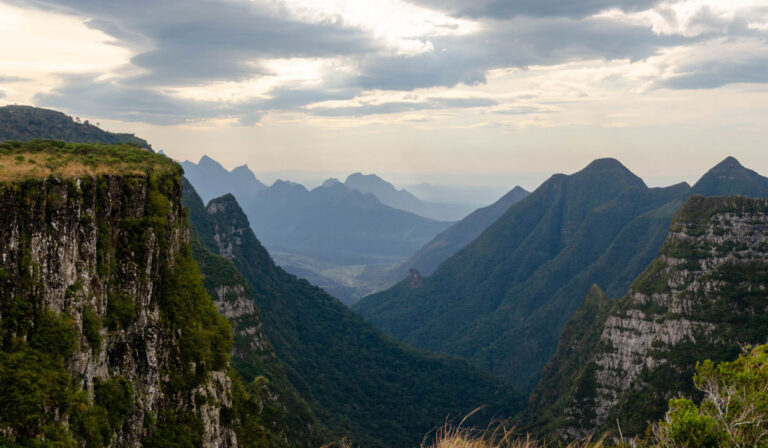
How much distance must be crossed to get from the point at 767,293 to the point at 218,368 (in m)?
122

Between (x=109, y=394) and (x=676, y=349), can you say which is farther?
(x=676, y=349)

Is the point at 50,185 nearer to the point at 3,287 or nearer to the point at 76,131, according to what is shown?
the point at 3,287

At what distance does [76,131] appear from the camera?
16562 centimetres

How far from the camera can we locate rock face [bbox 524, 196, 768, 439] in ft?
381

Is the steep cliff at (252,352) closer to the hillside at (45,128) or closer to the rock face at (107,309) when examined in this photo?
the hillside at (45,128)

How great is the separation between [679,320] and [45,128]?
180 m

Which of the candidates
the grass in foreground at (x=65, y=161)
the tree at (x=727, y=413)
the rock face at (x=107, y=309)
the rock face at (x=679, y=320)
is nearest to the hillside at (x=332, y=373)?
the rock face at (x=679, y=320)

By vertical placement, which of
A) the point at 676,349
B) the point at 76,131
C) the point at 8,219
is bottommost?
the point at 676,349

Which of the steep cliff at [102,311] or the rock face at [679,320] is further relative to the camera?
the rock face at [679,320]

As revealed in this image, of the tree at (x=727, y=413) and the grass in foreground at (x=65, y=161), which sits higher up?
the grass in foreground at (x=65, y=161)

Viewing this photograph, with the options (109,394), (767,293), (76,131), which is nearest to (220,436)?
(109,394)

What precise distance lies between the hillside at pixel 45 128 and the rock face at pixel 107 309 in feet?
373

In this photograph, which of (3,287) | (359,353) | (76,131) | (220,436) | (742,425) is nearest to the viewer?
(742,425)

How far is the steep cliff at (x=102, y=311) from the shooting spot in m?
29.5
